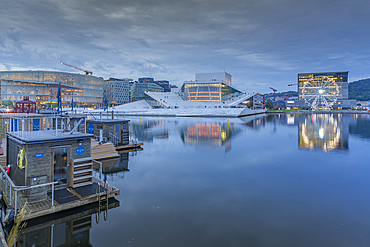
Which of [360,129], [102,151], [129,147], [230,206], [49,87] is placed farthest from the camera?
[49,87]

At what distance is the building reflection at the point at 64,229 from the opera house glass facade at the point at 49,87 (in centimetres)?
11080

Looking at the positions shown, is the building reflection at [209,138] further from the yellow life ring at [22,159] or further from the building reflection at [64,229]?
the yellow life ring at [22,159]

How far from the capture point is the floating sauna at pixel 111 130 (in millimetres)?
25484

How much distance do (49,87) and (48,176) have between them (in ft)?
447

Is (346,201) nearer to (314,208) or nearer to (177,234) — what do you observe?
(314,208)

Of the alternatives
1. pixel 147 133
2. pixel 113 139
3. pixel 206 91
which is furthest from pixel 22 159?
pixel 206 91

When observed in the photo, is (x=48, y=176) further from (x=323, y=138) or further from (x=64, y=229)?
(x=323, y=138)

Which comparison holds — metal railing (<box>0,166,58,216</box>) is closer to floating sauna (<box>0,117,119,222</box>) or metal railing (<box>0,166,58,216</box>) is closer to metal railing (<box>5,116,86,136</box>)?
floating sauna (<box>0,117,119,222</box>)

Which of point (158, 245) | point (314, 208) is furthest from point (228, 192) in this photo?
point (158, 245)

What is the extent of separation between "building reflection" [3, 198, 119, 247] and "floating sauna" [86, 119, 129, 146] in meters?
15.5

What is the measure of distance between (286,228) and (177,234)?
13.7 feet

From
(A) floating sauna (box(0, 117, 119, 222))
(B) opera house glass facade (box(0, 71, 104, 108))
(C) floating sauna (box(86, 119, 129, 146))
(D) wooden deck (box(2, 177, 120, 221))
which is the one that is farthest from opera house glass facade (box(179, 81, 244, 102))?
(D) wooden deck (box(2, 177, 120, 221))

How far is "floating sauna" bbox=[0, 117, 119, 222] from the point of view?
9.89m

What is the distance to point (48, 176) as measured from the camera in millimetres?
10516
